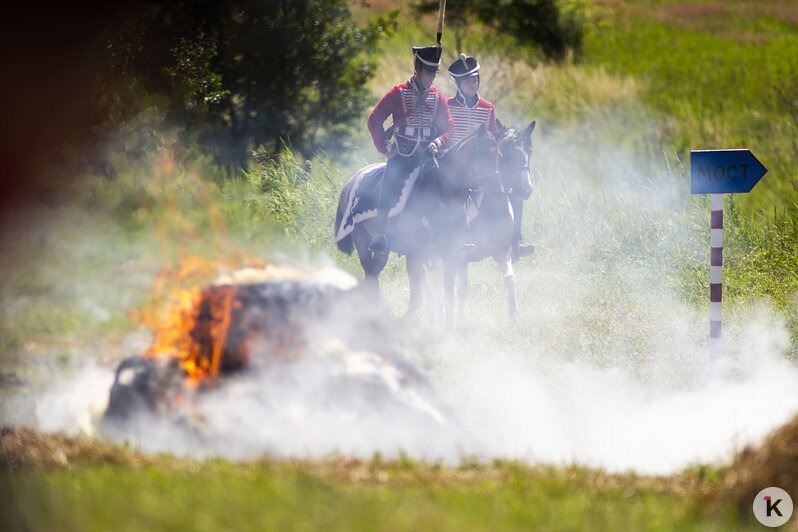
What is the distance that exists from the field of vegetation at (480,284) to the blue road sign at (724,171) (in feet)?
7.58

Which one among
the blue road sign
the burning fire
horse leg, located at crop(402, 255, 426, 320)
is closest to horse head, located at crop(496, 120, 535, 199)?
horse leg, located at crop(402, 255, 426, 320)

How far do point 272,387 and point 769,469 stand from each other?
361cm

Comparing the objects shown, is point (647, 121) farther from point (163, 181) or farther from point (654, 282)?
point (163, 181)

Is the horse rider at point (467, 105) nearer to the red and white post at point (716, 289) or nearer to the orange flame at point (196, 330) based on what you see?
the red and white post at point (716, 289)

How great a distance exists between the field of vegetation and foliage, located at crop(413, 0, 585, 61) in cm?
82

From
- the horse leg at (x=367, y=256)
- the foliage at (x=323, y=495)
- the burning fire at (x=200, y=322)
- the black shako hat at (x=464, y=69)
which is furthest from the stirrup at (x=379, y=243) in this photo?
the foliage at (x=323, y=495)

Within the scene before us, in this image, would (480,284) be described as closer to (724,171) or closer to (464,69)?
(464,69)

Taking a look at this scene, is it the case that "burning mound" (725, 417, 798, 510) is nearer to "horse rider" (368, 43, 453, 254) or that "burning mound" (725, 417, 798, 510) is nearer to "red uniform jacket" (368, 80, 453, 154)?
"horse rider" (368, 43, 453, 254)

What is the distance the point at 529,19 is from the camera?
1057 inches

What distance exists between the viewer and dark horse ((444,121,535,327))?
10094 millimetres

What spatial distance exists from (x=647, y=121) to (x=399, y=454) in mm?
16870

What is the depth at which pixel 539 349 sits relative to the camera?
33.7ft

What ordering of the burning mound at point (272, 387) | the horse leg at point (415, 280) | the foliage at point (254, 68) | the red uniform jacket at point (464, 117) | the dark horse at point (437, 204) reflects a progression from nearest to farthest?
1. the burning mound at point (272, 387)
2. the dark horse at point (437, 204)
3. the horse leg at point (415, 280)
4. the red uniform jacket at point (464, 117)
5. the foliage at point (254, 68)

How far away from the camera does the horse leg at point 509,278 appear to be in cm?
1094
